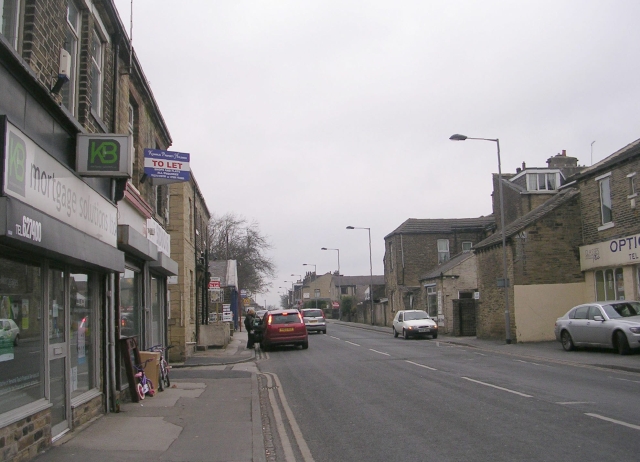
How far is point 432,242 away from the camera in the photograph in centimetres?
4812

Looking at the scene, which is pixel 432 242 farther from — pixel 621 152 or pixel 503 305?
pixel 621 152

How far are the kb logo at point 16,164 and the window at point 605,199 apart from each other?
2113cm

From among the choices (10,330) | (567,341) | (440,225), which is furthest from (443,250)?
(10,330)

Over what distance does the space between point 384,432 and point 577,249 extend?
19818mm

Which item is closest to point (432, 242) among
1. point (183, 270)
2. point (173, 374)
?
point (183, 270)

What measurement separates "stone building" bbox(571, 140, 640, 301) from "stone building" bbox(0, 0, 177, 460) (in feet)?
54.0

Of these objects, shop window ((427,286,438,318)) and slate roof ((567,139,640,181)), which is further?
shop window ((427,286,438,318))

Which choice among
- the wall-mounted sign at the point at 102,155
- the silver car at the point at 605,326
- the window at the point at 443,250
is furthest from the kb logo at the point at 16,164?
the window at the point at 443,250

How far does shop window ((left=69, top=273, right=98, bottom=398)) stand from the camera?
872cm

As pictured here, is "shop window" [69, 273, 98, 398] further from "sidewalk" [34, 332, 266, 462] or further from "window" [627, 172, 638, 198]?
"window" [627, 172, 638, 198]

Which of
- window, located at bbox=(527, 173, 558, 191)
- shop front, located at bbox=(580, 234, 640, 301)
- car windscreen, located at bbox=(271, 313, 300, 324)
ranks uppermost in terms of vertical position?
window, located at bbox=(527, 173, 558, 191)

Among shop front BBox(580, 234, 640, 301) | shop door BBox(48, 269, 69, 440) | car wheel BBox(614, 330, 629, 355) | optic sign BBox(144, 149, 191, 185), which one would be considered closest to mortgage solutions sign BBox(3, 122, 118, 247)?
shop door BBox(48, 269, 69, 440)

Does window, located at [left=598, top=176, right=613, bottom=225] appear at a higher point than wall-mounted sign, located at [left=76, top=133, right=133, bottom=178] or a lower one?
higher

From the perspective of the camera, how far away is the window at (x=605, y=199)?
22.8m
